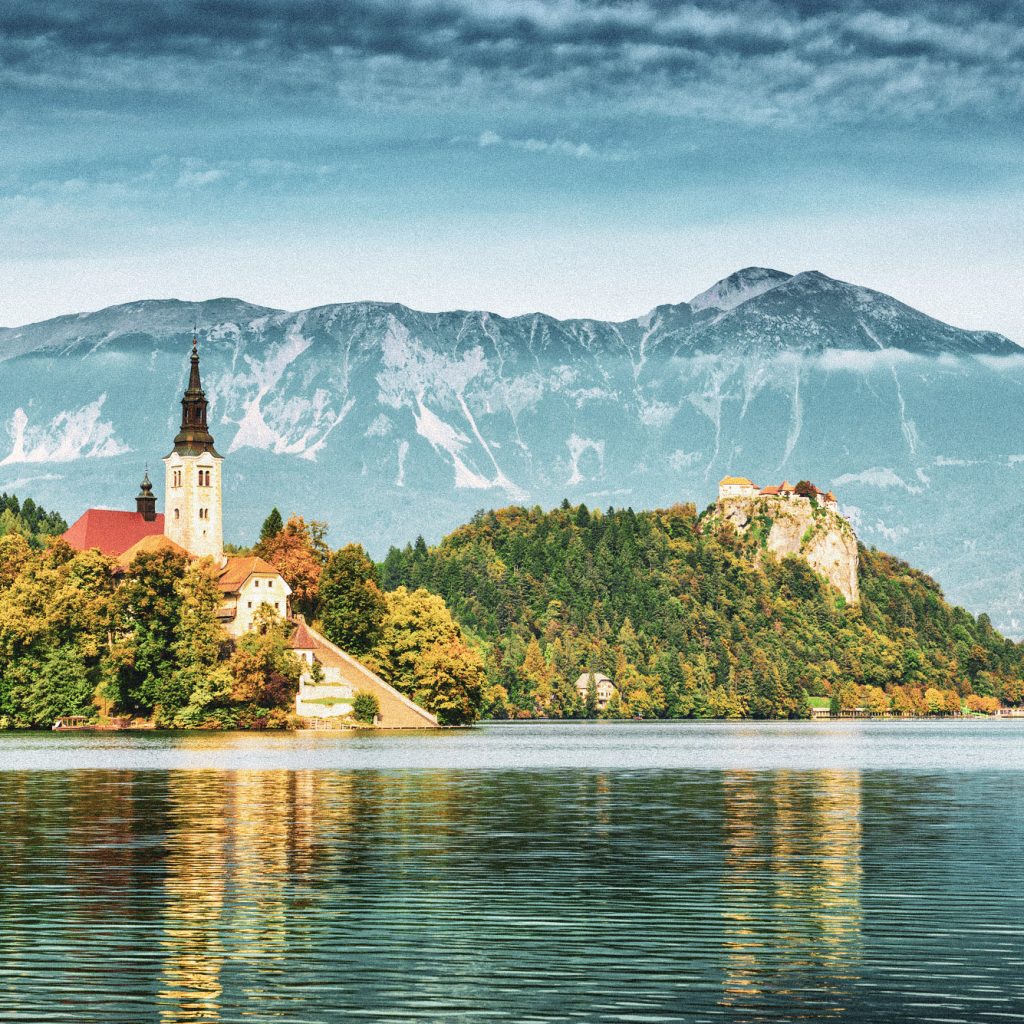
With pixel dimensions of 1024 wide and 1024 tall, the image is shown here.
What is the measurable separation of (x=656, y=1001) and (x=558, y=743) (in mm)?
130556

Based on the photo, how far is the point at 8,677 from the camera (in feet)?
559

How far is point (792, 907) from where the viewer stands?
38938 mm

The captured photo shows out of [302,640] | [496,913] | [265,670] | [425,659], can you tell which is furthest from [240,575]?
[496,913]

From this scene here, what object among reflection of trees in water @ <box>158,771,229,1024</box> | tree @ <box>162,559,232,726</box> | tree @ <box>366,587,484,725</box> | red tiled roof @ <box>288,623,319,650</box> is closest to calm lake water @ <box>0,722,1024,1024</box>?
reflection of trees in water @ <box>158,771,229,1024</box>

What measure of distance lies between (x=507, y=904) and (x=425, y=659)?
147 m

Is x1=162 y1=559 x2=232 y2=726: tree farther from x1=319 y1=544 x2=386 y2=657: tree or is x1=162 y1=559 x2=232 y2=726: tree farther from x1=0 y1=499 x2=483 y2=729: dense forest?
x1=319 y1=544 x2=386 y2=657: tree

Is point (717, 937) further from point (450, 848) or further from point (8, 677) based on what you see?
point (8, 677)

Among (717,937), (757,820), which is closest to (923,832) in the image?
(757,820)

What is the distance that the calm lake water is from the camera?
1145 inches

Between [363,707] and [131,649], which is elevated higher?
[131,649]

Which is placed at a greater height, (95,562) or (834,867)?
(95,562)

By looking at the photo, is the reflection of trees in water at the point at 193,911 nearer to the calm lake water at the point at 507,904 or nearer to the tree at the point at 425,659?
the calm lake water at the point at 507,904

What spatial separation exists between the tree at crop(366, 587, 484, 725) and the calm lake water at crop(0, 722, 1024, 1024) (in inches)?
4076

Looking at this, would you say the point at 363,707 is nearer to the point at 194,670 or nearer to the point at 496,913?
the point at 194,670
